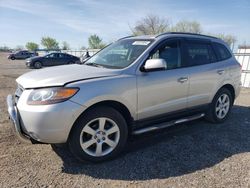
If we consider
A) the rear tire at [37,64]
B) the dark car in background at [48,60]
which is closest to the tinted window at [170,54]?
the dark car in background at [48,60]

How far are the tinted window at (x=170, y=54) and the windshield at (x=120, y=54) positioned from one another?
8.8 inches

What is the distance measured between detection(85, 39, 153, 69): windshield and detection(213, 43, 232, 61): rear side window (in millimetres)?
1796

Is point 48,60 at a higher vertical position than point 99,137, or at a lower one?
lower

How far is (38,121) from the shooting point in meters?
2.75

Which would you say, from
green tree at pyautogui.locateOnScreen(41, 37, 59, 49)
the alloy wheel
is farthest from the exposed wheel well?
green tree at pyautogui.locateOnScreen(41, 37, 59, 49)

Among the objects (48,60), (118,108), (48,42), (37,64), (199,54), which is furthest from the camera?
(48,42)

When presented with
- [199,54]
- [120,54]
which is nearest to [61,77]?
[120,54]

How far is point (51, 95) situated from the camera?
9.25ft

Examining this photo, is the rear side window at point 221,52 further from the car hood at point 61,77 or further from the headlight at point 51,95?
the headlight at point 51,95

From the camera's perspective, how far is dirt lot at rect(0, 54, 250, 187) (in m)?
2.88

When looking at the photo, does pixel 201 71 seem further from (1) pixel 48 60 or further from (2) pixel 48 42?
(2) pixel 48 42

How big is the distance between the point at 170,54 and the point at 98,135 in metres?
1.87

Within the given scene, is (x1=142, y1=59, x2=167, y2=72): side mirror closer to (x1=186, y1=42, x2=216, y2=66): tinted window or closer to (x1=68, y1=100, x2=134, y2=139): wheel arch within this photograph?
(x1=68, y1=100, x2=134, y2=139): wheel arch

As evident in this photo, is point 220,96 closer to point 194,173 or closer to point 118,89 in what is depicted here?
point 194,173
